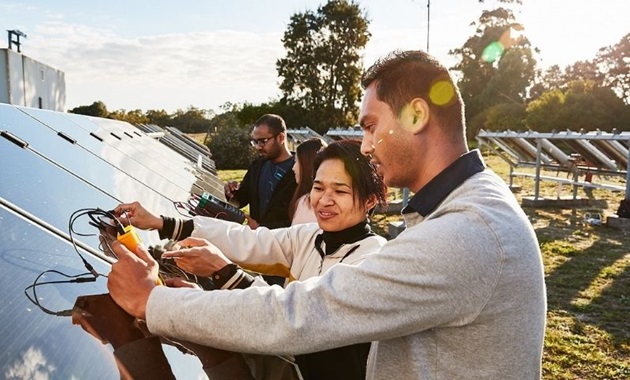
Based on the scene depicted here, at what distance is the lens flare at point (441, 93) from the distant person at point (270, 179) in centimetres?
306

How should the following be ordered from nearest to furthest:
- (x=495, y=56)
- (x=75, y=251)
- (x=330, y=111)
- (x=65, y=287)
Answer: (x=65, y=287) → (x=75, y=251) → (x=330, y=111) → (x=495, y=56)

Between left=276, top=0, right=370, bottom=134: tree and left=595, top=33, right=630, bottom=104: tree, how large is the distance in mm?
28422

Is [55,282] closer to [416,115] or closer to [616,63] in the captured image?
[416,115]

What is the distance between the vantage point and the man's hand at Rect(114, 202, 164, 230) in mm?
2252

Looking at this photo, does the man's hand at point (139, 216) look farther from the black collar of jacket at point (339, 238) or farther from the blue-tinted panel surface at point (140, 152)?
the blue-tinted panel surface at point (140, 152)

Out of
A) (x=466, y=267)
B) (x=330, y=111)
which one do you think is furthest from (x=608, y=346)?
(x=330, y=111)

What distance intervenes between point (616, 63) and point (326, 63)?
110 feet

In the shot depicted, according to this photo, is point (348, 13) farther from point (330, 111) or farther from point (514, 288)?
point (514, 288)

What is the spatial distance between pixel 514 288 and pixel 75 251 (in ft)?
3.79

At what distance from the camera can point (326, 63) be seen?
37312 millimetres

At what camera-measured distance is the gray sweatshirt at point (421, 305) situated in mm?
1138

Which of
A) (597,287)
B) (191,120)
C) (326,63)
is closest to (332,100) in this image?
(326,63)

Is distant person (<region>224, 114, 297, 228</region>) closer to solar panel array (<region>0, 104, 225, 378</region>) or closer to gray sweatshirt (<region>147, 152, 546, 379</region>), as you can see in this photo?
solar panel array (<region>0, 104, 225, 378</region>)

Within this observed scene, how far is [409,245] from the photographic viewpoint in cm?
117
